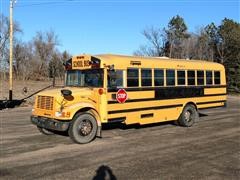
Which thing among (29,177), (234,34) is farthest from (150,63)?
(234,34)

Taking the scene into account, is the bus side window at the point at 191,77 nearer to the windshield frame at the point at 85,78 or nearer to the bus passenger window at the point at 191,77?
the bus passenger window at the point at 191,77

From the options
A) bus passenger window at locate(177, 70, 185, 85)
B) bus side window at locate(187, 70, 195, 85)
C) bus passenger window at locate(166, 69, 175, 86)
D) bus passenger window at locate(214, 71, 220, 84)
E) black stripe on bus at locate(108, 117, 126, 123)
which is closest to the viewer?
black stripe on bus at locate(108, 117, 126, 123)

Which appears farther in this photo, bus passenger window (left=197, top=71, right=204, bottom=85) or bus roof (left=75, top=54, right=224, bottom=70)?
bus passenger window (left=197, top=71, right=204, bottom=85)

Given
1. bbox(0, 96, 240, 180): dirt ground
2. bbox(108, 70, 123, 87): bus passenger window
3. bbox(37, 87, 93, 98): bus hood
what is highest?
bbox(108, 70, 123, 87): bus passenger window

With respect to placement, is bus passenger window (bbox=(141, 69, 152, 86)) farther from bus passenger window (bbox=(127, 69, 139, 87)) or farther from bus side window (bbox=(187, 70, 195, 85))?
bus side window (bbox=(187, 70, 195, 85))

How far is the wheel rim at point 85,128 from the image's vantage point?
39.3 feet

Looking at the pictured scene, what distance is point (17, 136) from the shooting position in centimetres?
1297

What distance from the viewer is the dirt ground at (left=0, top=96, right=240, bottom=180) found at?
864 centimetres

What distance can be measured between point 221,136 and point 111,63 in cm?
424

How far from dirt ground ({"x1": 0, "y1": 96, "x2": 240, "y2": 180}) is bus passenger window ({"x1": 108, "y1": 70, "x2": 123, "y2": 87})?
164 centimetres

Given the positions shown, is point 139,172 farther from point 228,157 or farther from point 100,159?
point 228,157

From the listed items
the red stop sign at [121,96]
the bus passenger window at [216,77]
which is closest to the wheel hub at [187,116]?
the bus passenger window at [216,77]

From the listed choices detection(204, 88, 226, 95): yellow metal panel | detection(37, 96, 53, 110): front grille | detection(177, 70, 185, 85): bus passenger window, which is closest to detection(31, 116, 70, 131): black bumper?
detection(37, 96, 53, 110): front grille

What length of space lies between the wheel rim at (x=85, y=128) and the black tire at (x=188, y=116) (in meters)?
4.66
